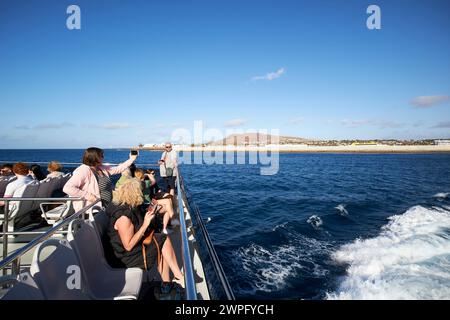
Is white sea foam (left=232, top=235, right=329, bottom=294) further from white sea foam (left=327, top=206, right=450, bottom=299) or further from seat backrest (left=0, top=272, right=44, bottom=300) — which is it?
seat backrest (left=0, top=272, right=44, bottom=300)

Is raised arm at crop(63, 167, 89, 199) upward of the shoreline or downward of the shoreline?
downward

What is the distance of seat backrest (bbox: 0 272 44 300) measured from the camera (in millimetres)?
1311

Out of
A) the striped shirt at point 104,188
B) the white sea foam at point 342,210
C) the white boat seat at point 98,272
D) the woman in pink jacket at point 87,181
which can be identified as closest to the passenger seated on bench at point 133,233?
the white boat seat at point 98,272

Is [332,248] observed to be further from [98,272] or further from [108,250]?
[98,272]

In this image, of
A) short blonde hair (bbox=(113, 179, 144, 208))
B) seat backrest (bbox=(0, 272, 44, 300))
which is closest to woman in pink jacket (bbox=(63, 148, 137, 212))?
short blonde hair (bbox=(113, 179, 144, 208))

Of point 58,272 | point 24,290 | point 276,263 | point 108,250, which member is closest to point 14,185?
point 108,250

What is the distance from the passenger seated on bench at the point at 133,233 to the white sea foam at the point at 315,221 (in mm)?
7357

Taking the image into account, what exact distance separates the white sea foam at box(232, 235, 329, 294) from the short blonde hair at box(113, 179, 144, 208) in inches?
137

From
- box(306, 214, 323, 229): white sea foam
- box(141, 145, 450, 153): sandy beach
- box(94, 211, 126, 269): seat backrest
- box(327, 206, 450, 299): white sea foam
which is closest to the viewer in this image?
box(94, 211, 126, 269): seat backrest

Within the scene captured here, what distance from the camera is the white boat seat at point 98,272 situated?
2.30m

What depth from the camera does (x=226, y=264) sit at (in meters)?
6.13

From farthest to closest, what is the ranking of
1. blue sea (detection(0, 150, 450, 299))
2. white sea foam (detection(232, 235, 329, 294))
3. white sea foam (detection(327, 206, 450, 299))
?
white sea foam (detection(232, 235, 329, 294)) < blue sea (detection(0, 150, 450, 299)) < white sea foam (detection(327, 206, 450, 299))

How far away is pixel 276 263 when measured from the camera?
6.13 meters

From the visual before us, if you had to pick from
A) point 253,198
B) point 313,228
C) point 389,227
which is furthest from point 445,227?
point 253,198
